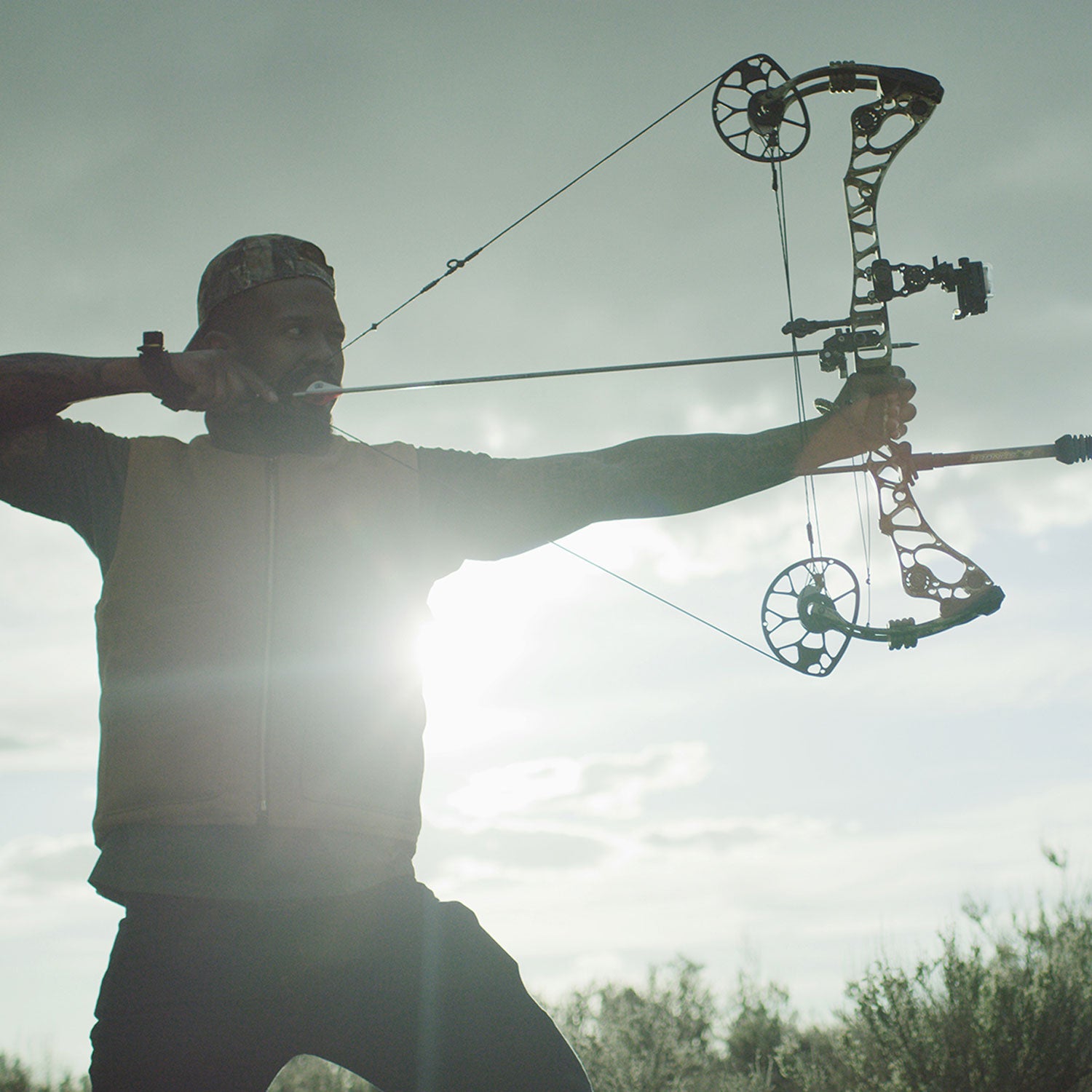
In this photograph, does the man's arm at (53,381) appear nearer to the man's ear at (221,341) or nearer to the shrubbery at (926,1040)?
the man's ear at (221,341)

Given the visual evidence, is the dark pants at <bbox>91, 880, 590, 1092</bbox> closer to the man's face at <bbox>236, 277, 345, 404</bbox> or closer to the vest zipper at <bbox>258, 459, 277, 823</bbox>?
the vest zipper at <bbox>258, 459, 277, 823</bbox>

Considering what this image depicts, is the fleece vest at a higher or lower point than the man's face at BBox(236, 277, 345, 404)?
lower

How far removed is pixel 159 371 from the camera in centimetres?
243

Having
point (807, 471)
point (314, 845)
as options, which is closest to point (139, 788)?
point (314, 845)

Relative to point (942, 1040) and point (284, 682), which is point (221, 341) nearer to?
point (284, 682)

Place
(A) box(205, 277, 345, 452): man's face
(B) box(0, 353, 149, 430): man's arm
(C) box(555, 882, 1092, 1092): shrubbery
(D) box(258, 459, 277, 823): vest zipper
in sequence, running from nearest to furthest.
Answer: (D) box(258, 459, 277, 823): vest zipper
(B) box(0, 353, 149, 430): man's arm
(A) box(205, 277, 345, 452): man's face
(C) box(555, 882, 1092, 1092): shrubbery

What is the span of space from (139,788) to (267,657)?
30cm

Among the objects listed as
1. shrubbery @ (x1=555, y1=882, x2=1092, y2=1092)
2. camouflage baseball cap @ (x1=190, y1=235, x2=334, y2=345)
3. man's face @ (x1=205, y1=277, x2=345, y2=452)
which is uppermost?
camouflage baseball cap @ (x1=190, y1=235, x2=334, y2=345)

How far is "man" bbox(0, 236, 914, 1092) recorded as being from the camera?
1895 millimetres

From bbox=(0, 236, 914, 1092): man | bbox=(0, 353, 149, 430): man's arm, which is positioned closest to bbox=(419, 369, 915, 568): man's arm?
bbox=(0, 236, 914, 1092): man

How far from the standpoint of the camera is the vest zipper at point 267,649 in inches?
78.4

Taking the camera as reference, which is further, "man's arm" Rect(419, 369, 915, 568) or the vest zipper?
"man's arm" Rect(419, 369, 915, 568)

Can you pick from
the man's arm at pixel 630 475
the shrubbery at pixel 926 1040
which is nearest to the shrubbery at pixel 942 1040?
the shrubbery at pixel 926 1040

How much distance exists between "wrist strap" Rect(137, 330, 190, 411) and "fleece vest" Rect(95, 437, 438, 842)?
12 centimetres
